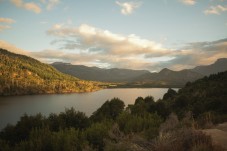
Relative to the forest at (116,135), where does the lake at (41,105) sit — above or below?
below

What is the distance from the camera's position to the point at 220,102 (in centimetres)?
2878

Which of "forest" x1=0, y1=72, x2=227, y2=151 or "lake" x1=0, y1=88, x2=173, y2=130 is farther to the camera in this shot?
"lake" x1=0, y1=88, x2=173, y2=130

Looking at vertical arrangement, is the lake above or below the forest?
below

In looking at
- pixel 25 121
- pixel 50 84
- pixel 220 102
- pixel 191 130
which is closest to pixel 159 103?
pixel 220 102

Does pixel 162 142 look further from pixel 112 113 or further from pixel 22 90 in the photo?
pixel 22 90

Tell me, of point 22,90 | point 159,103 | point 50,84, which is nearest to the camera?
point 159,103

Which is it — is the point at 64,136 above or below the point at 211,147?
below

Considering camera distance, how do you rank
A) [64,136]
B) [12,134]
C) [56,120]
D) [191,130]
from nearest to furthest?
[191,130], [64,136], [12,134], [56,120]

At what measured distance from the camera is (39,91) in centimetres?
16525

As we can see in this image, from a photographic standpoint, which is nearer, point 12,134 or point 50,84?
point 12,134

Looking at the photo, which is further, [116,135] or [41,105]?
[41,105]

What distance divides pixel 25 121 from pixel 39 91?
503 ft

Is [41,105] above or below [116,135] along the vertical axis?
below

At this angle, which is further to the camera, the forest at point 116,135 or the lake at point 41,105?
the lake at point 41,105
